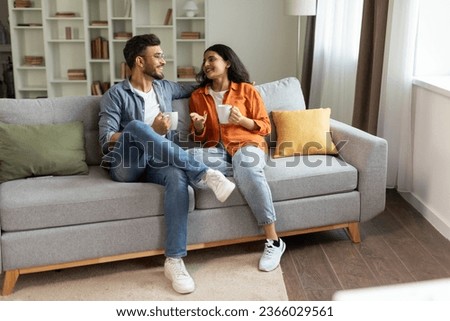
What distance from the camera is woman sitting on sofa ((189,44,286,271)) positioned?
111 inches

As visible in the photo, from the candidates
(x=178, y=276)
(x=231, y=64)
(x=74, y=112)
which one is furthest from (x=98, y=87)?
(x=178, y=276)

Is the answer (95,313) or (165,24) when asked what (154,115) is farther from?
(165,24)

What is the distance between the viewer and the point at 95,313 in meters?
1.46

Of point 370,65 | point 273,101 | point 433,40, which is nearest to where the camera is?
point 273,101

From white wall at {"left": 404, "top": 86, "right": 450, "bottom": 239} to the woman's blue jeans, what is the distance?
110 cm

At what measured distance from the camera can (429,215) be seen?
3.47 metres

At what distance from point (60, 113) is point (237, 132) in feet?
3.13

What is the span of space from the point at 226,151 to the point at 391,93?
4.61 feet

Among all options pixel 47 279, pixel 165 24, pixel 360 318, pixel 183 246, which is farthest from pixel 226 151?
pixel 165 24

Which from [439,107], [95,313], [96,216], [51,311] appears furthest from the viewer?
[439,107]

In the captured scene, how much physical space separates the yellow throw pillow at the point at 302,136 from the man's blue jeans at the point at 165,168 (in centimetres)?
70

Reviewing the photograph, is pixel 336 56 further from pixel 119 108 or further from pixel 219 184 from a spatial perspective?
pixel 219 184

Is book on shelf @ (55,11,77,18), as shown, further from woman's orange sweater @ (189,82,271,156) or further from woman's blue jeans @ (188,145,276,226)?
woman's blue jeans @ (188,145,276,226)

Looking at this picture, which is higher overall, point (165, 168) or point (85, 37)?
point (85, 37)
